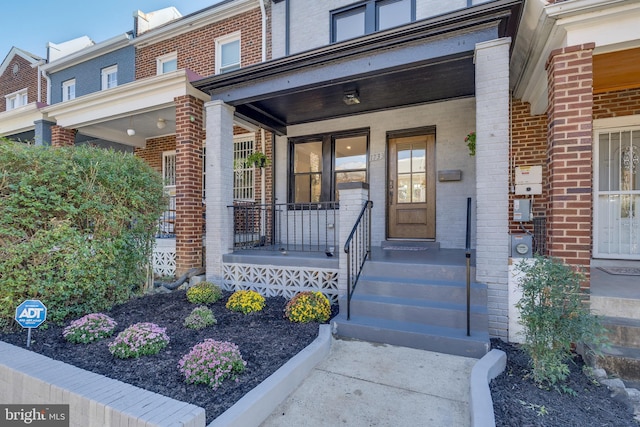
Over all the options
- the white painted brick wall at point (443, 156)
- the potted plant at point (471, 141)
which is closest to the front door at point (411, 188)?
the white painted brick wall at point (443, 156)

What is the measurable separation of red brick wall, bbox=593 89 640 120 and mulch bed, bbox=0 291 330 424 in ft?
17.7

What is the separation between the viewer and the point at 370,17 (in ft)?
19.2

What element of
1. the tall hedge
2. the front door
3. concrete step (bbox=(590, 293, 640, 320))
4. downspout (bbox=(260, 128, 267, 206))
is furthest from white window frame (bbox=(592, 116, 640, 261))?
the tall hedge

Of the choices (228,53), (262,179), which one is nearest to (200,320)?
(262,179)

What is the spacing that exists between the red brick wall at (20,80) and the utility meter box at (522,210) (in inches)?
545

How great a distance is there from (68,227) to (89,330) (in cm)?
127

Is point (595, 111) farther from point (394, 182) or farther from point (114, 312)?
point (114, 312)

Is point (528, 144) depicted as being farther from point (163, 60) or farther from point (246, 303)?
point (163, 60)

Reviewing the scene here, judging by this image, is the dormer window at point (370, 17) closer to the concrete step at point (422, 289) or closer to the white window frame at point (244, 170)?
the white window frame at point (244, 170)

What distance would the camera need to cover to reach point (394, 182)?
239 inches

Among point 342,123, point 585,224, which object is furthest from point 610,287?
point 342,123

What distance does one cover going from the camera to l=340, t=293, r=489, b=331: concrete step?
329 centimetres

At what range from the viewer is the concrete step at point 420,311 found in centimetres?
329

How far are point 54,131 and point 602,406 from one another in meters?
10.1
